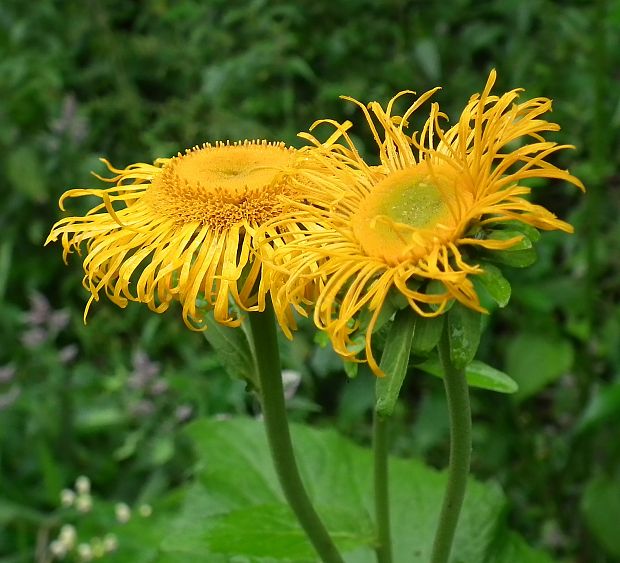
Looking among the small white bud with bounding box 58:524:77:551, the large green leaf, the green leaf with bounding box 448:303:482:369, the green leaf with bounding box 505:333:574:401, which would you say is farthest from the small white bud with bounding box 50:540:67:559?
the green leaf with bounding box 448:303:482:369

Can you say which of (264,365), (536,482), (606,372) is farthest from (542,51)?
(264,365)

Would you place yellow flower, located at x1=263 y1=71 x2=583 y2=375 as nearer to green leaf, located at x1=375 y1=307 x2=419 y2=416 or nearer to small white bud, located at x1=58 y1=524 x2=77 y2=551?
green leaf, located at x1=375 y1=307 x2=419 y2=416

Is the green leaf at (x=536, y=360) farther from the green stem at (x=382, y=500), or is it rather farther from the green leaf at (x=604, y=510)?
the green stem at (x=382, y=500)

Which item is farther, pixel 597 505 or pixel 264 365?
pixel 597 505

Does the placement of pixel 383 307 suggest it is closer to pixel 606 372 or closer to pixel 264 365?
pixel 264 365

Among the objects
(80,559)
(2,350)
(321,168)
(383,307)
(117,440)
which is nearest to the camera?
(383,307)

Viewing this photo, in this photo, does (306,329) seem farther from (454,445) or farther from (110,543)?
(454,445)

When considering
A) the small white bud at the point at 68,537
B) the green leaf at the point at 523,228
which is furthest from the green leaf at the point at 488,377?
the small white bud at the point at 68,537

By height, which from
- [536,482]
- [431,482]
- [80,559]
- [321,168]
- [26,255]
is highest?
[321,168]
